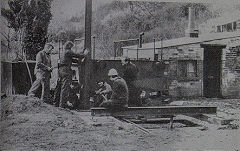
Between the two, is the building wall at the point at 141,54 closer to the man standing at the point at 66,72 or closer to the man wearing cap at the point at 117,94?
the man wearing cap at the point at 117,94

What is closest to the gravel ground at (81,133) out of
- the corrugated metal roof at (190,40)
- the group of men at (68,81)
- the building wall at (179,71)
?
the group of men at (68,81)

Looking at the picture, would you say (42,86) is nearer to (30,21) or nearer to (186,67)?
(30,21)

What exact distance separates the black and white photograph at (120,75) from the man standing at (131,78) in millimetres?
11

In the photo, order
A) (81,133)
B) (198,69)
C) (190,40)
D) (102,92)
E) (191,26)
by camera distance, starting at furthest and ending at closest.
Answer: (198,69) → (190,40) → (191,26) → (102,92) → (81,133)

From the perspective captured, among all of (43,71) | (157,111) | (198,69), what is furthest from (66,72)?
(198,69)

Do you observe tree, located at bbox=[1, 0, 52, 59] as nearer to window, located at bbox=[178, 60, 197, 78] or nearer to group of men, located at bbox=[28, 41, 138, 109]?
group of men, located at bbox=[28, 41, 138, 109]

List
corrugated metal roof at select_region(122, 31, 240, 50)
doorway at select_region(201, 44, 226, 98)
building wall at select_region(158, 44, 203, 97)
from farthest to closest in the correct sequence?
1. doorway at select_region(201, 44, 226, 98)
2. building wall at select_region(158, 44, 203, 97)
3. corrugated metal roof at select_region(122, 31, 240, 50)

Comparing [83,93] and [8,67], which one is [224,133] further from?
[8,67]

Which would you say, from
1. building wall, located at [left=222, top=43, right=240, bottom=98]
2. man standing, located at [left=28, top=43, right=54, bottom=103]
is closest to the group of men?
man standing, located at [left=28, top=43, right=54, bottom=103]

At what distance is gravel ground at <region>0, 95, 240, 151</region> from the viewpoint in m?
3.82

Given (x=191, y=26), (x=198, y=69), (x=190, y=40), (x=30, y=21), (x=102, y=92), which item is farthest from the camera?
(x=198, y=69)

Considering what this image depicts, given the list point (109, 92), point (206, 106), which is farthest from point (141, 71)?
point (206, 106)

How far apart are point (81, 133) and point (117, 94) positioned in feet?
1.86

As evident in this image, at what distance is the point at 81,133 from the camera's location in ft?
13.2
